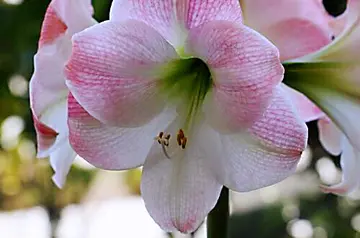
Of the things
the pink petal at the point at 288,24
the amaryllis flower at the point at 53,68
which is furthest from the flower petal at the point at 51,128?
the pink petal at the point at 288,24

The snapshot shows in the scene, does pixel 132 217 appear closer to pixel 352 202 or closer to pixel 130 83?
pixel 352 202

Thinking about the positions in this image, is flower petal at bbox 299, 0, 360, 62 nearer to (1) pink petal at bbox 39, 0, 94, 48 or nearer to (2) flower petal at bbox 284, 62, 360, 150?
(2) flower petal at bbox 284, 62, 360, 150

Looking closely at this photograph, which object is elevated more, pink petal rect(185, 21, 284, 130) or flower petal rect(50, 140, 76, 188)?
pink petal rect(185, 21, 284, 130)

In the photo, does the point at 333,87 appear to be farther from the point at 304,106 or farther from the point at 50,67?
the point at 50,67

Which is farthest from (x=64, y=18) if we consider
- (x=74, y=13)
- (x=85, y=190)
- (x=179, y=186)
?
(x=85, y=190)

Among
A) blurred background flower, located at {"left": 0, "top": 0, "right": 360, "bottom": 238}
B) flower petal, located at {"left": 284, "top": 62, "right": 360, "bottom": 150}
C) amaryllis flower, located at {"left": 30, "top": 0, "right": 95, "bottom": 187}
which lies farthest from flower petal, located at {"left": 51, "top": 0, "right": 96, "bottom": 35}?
blurred background flower, located at {"left": 0, "top": 0, "right": 360, "bottom": 238}

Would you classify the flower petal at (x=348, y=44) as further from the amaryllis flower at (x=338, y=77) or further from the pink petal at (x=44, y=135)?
the pink petal at (x=44, y=135)

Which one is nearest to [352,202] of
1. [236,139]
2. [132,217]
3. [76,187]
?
[76,187]
